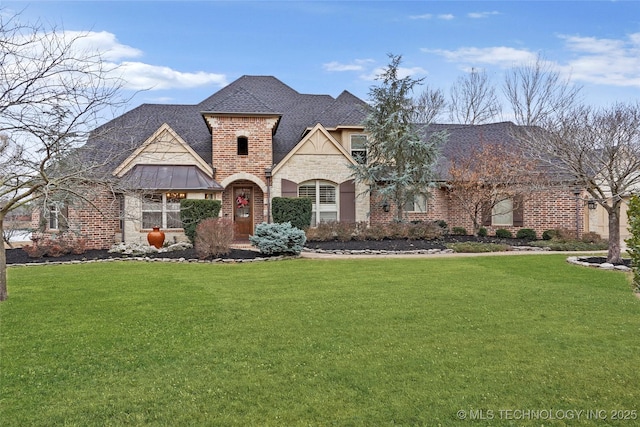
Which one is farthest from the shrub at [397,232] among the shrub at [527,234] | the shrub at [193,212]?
the shrub at [193,212]

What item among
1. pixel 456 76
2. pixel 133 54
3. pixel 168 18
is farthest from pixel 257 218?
pixel 456 76

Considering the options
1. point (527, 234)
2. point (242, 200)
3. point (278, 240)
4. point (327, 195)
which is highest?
point (327, 195)

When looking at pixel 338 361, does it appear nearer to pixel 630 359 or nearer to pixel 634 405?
pixel 634 405

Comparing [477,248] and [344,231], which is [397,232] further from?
[477,248]

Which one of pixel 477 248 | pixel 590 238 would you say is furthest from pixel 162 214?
pixel 590 238

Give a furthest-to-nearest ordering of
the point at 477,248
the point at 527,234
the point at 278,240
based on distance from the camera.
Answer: the point at 527,234 < the point at 477,248 < the point at 278,240

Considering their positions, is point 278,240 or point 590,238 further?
point 590,238

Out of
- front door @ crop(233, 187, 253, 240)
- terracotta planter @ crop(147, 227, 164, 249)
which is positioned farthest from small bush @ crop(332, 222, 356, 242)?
terracotta planter @ crop(147, 227, 164, 249)

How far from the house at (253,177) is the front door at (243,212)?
0.15 ft

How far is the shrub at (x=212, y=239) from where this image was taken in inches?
554

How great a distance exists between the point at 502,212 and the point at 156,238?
1567cm

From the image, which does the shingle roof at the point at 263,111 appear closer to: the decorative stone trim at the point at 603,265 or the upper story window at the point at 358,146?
the upper story window at the point at 358,146

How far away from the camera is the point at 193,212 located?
16484 mm

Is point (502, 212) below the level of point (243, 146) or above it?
below
